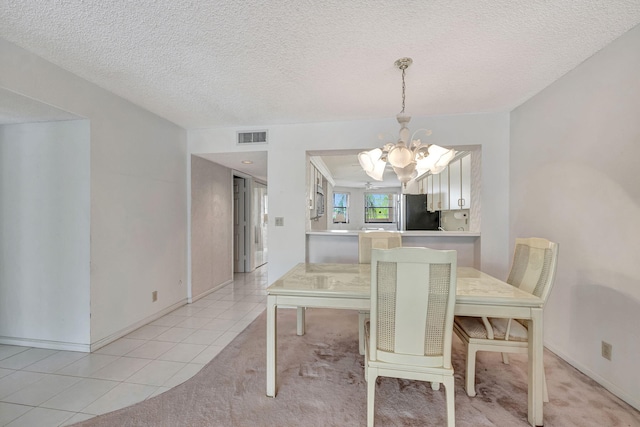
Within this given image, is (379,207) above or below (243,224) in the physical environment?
above

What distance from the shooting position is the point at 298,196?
348cm

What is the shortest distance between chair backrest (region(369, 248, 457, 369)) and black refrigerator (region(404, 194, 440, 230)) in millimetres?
4096

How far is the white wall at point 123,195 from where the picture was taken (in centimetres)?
208

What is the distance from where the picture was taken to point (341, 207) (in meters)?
9.19

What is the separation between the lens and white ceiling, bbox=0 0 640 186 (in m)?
1.52

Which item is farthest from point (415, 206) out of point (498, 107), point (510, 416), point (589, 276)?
point (510, 416)

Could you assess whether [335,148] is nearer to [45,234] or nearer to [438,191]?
[438,191]

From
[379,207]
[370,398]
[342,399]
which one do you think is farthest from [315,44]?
[379,207]

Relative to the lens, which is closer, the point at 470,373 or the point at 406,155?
the point at 470,373

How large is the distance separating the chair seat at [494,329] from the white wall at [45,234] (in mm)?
2993

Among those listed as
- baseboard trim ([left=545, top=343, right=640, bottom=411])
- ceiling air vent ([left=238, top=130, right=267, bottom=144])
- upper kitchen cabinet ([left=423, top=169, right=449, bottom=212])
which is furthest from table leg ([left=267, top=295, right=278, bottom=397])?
upper kitchen cabinet ([left=423, top=169, right=449, bottom=212])

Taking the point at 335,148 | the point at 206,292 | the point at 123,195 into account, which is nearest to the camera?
the point at 123,195

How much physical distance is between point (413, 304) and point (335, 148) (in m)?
2.39

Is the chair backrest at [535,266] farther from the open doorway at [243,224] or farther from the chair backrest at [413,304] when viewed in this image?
the open doorway at [243,224]
